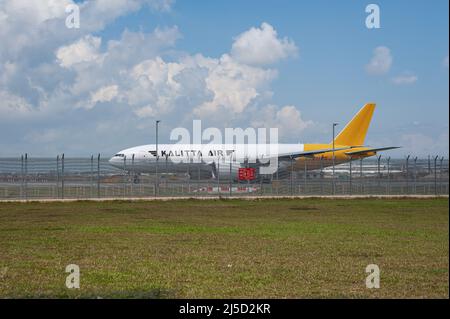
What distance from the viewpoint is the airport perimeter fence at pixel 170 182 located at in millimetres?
29844

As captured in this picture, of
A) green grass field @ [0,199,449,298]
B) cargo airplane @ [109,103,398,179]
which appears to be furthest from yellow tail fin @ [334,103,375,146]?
green grass field @ [0,199,449,298]

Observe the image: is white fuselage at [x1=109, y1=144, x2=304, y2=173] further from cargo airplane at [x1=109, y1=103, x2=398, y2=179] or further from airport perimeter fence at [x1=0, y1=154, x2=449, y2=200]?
airport perimeter fence at [x1=0, y1=154, x2=449, y2=200]

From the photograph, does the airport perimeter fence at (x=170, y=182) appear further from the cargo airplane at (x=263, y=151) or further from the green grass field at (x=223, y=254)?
the cargo airplane at (x=263, y=151)

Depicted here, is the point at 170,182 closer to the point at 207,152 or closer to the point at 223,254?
the point at 207,152

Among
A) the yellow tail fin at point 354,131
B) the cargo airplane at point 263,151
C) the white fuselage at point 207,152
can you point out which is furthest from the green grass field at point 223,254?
the yellow tail fin at point 354,131

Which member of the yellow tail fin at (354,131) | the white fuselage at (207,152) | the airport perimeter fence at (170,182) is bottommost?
the airport perimeter fence at (170,182)

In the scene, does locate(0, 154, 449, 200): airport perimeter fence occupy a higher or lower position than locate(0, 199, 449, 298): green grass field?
higher

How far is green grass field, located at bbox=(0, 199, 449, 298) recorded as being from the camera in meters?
8.12

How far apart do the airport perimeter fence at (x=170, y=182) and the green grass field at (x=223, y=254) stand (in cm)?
859

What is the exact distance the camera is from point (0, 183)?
29188mm

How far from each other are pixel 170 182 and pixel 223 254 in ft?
71.1

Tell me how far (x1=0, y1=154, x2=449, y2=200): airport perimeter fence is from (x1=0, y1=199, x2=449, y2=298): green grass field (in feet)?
28.2

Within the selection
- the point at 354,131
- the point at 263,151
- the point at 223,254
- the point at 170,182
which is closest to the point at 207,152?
the point at 263,151
